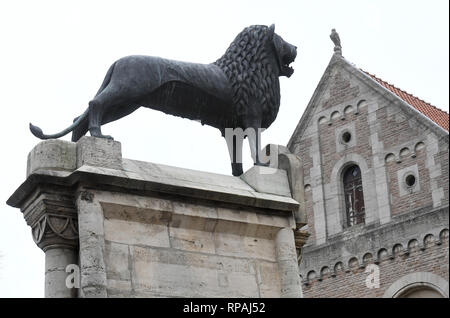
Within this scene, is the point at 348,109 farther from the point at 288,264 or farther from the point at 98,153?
the point at 98,153

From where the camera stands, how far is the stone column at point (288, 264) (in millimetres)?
11008

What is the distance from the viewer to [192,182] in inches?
430

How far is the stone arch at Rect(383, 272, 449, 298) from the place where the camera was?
96.9ft

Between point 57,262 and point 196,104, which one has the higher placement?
point 196,104

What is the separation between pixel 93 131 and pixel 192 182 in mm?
978

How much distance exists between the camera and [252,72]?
464 inches

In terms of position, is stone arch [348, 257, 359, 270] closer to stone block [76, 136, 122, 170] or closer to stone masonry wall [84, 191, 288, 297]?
stone masonry wall [84, 191, 288, 297]

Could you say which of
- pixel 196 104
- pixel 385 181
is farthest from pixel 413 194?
pixel 196 104

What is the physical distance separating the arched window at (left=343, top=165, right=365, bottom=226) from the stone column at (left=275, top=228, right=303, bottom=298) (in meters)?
20.5

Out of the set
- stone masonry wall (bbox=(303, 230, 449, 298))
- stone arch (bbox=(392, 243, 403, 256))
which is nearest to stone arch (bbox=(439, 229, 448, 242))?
stone masonry wall (bbox=(303, 230, 449, 298))

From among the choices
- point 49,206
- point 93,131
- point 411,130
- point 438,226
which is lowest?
point 49,206

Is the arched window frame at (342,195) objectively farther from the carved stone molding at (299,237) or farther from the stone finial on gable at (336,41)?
the carved stone molding at (299,237)

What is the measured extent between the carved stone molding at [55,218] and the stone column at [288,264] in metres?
1.94

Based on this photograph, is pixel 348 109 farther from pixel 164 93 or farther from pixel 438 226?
pixel 164 93
